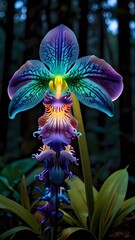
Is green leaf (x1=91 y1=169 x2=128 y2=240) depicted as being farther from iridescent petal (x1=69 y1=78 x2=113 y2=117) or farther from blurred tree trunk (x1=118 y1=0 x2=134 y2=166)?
blurred tree trunk (x1=118 y1=0 x2=134 y2=166)

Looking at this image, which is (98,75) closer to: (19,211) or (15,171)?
(19,211)

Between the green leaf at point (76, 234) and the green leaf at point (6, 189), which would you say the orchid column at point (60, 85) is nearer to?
the green leaf at point (76, 234)

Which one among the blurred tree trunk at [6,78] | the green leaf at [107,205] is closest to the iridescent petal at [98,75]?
the green leaf at [107,205]

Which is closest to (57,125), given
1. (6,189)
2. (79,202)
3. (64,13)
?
(79,202)

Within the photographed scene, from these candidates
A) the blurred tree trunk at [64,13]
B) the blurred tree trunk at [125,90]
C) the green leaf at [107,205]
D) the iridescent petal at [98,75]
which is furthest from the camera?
the blurred tree trunk at [64,13]

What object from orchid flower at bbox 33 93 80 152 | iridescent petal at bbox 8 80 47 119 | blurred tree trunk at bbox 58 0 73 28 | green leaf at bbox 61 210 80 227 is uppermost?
blurred tree trunk at bbox 58 0 73 28

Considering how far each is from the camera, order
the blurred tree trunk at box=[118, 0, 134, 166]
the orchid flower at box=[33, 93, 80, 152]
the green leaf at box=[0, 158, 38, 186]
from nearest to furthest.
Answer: the orchid flower at box=[33, 93, 80, 152] < the green leaf at box=[0, 158, 38, 186] < the blurred tree trunk at box=[118, 0, 134, 166]

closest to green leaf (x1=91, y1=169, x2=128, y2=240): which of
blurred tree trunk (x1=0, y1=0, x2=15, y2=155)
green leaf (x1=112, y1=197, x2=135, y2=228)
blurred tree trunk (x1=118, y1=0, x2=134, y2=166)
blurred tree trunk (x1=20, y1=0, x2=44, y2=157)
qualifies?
green leaf (x1=112, y1=197, x2=135, y2=228)

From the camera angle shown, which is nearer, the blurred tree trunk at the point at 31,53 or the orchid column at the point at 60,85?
the orchid column at the point at 60,85

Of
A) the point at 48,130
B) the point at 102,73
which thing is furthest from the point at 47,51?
the point at 48,130
